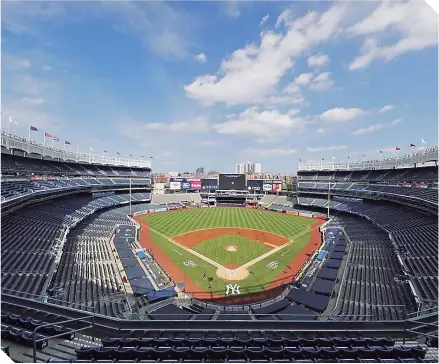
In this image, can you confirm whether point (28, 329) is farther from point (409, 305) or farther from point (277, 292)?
point (409, 305)

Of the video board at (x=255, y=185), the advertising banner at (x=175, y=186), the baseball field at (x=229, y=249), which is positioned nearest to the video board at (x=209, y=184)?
the advertising banner at (x=175, y=186)

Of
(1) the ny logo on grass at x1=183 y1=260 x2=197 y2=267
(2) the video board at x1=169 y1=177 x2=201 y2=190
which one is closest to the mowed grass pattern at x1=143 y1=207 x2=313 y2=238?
(1) the ny logo on grass at x1=183 y1=260 x2=197 y2=267

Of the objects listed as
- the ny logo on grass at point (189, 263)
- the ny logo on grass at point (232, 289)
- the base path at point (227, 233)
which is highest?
the base path at point (227, 233)

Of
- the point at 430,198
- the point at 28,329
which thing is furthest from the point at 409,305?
the point at 28,329

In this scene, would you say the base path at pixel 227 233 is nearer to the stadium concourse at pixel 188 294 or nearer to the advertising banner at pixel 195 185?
the stadium concourse at pixel 188 294

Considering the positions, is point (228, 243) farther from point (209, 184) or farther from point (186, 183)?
point (186, 183)

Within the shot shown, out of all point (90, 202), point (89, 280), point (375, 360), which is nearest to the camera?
point (375, 360)
